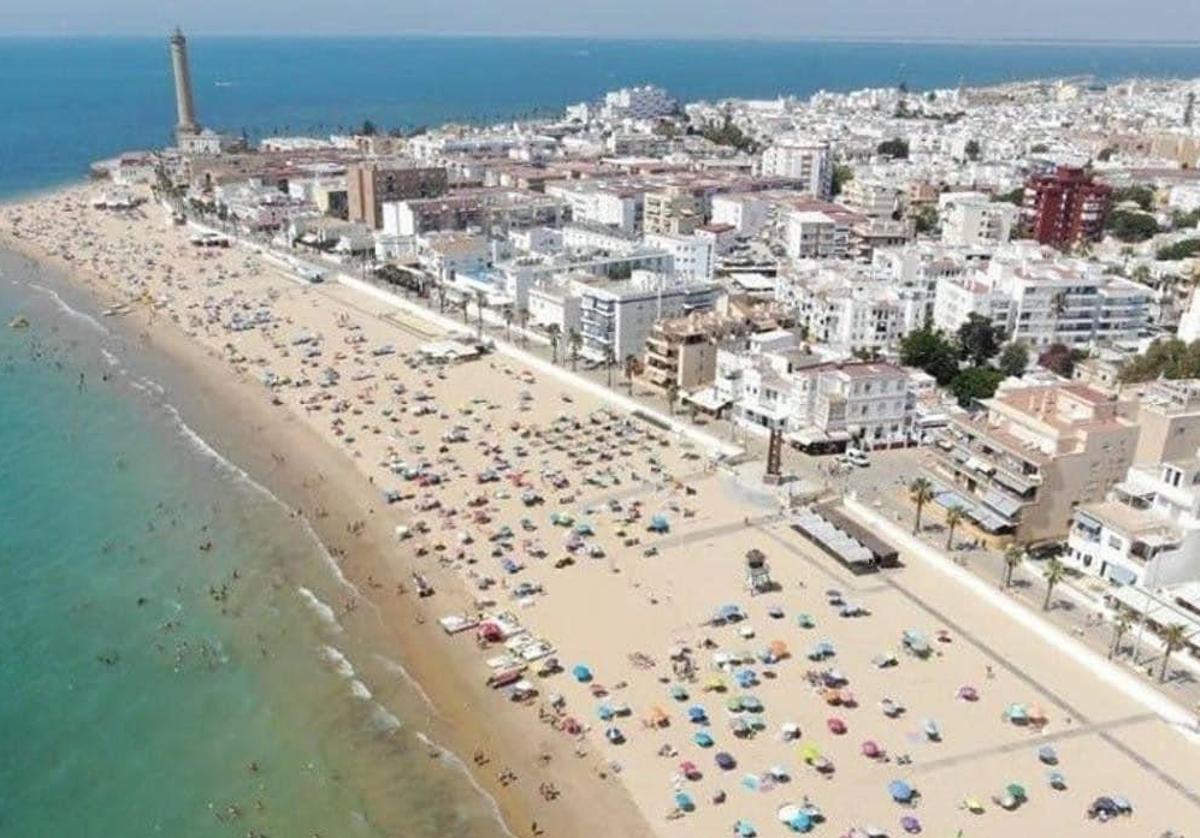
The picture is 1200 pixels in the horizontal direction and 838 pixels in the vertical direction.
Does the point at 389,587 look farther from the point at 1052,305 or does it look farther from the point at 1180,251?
the point at 1180,251

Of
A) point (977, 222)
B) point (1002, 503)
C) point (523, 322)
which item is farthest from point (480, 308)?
point (977, 222)

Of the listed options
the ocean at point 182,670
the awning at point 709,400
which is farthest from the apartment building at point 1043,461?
the ocean at point 182,670

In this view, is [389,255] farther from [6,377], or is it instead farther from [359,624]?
[359,624]

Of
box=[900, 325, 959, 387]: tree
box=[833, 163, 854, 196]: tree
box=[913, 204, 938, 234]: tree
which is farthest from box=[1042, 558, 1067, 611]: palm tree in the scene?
box=[833, 163, 854, 196]: tree

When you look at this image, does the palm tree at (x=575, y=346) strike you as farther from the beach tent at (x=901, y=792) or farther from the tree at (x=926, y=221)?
the tree at (x=926, y=221)

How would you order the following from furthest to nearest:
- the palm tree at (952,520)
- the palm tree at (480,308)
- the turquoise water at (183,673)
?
1. the palm tree at (480,308)
2. the palm tree at (952,520)
3. the turquoise water at (183,673)

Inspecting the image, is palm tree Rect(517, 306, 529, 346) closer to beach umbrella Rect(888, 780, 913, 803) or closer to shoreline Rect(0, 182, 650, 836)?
shoreline Rect(0, 182, 650, 836)
